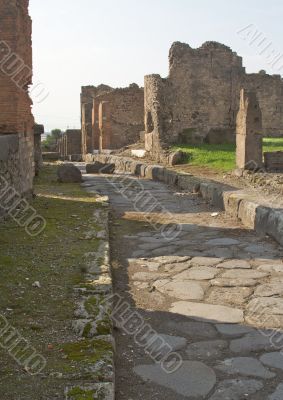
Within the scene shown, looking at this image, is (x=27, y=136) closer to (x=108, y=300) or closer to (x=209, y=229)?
(x=209, y=229)

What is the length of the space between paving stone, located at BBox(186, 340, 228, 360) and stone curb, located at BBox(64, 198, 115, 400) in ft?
1.90

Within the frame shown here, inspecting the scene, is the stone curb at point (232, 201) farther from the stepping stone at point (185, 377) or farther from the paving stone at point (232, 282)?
the stepping stone at point (185, 377)

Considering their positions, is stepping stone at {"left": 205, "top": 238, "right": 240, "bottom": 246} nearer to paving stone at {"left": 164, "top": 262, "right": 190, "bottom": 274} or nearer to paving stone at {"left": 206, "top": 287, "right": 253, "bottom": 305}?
paving stone at {"left": 164, "top": 262, "right": 190, "bottom": 274}

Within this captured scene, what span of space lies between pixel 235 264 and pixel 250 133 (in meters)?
6.97

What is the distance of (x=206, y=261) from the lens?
5812mm

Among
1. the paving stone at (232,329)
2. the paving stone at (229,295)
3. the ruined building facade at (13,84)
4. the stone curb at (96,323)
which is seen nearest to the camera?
the stone curb at (96,323)

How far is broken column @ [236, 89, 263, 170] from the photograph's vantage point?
12.0 m

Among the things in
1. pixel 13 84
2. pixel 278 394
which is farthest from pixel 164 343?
pixel 13 84

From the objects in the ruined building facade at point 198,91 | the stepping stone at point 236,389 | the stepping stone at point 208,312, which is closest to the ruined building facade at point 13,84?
the stepping stone at point 208,312

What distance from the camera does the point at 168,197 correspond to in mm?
11250

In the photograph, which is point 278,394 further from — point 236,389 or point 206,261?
point 206,261

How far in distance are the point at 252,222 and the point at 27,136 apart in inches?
170

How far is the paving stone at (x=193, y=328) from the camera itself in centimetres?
382

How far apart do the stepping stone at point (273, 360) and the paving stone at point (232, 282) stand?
1.49 meters
